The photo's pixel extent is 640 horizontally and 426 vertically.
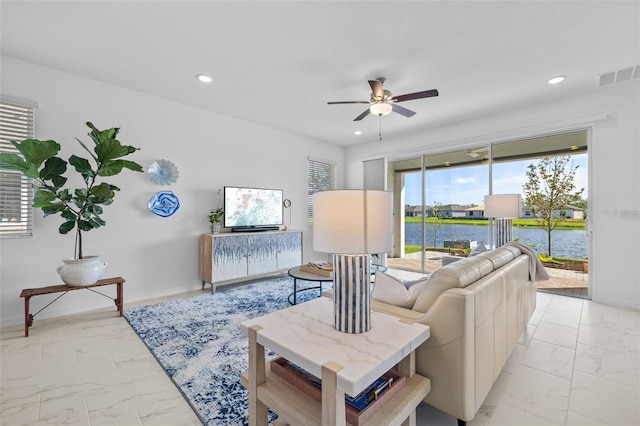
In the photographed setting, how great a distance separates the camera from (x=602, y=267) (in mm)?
3572

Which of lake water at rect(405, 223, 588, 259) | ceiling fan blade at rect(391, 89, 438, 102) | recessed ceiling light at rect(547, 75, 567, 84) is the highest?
recessed ceiling light at rect(547, 75, 567, 84)

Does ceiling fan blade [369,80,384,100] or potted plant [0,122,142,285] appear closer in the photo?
potted plant [0,122,142,285]

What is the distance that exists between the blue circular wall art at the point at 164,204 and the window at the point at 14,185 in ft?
3.66

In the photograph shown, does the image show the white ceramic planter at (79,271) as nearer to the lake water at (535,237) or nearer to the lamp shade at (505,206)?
the lamp shade at (505,206)

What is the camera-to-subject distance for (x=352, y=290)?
1.30 meters

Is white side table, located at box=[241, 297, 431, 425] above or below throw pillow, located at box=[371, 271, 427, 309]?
below

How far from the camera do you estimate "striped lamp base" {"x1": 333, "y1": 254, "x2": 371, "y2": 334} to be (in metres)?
1.29

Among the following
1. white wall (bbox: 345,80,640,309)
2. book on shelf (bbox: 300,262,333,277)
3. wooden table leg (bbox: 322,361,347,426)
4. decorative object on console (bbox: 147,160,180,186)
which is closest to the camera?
wooden table leg (bbox: 322,361,347,426)

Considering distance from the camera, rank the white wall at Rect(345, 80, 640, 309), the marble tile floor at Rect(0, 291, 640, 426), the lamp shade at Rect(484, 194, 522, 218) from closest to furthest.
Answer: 1. the marble tile floor at Rect(0, 291, 640, 426)
2. the white wall at Rect(345, 80, 640, 309)
3. the lamp shade at Rect(484, 194, 522, 218)

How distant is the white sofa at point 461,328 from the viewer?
134 centimetres

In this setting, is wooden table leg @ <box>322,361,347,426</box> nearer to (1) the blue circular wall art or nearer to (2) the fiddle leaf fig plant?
(2) the fiddle leaf fig plant

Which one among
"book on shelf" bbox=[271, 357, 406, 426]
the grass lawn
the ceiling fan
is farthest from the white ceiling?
"book on shelf" bbox=[271, 357, 406, 426]

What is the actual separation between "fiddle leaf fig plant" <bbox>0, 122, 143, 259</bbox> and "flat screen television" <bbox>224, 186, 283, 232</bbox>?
1.47m

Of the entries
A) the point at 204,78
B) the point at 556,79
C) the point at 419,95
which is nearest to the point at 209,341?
the point at 204,78
